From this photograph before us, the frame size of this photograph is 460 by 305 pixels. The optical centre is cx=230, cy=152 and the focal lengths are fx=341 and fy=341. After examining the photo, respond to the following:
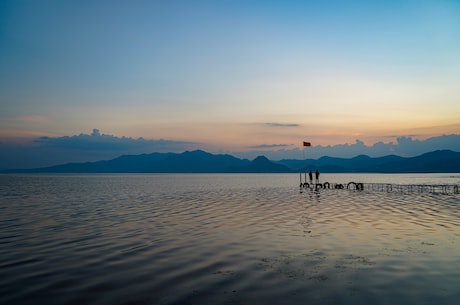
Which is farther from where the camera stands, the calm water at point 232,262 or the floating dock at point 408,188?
the floating dock at point 408,188

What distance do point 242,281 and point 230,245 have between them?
21.8 ft

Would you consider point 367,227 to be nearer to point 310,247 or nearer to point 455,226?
point 455,226

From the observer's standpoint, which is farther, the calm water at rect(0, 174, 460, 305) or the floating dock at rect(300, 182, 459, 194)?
the floating dock at rect(300, 182, 459, 194)

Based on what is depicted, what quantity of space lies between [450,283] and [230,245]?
424 inches

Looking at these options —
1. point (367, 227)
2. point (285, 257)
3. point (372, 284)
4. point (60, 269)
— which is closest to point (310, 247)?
point (285, 257)

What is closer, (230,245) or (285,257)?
(285,257)

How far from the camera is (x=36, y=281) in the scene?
13.1m

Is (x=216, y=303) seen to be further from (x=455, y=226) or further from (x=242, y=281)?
(x=455, y=226)

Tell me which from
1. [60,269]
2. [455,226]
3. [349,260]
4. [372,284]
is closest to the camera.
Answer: [372,284]

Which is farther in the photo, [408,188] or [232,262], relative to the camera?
[408,188]

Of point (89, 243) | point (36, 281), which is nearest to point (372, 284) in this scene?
point (36, 281)

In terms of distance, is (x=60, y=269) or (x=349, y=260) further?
(x=349, y=260)

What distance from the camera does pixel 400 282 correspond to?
41.8 ft

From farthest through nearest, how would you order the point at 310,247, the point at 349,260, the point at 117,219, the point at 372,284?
the point at 117,219, the point at 310,247, the point at 349,260, the point at 372,284
